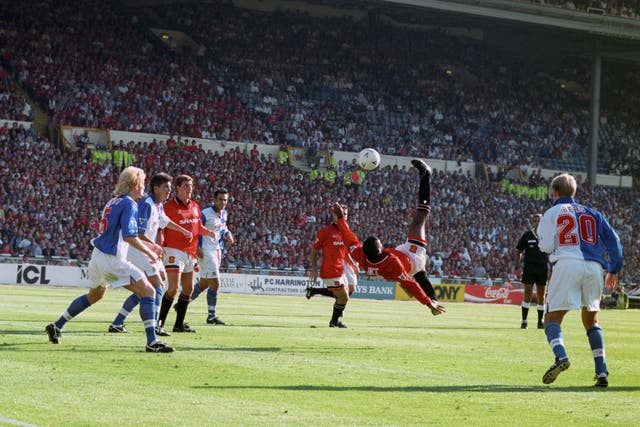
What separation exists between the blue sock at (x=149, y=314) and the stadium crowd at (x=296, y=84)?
112ft

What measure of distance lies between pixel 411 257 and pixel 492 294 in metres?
32.1

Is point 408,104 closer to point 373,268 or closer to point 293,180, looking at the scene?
point 293,180

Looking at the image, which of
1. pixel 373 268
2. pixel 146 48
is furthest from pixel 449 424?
pixel 146 48

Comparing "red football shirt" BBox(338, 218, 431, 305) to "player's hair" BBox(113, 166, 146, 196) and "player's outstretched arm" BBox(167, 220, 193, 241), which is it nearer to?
"player's outstretched arm" BBox(167, 220, 193, 241)

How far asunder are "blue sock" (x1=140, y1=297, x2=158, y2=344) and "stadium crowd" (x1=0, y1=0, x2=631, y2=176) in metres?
34.1

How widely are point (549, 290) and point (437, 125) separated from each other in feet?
160

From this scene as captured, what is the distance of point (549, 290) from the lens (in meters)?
11.7

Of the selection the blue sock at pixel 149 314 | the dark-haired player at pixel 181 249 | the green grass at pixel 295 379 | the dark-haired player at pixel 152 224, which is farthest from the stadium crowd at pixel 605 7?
the blue sock at pixel 149 314

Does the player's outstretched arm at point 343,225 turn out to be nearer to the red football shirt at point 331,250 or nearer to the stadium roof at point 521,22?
the red football shirt at point 331,250

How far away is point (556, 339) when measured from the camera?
11.5m

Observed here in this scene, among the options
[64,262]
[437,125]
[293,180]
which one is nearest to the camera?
[64,262]

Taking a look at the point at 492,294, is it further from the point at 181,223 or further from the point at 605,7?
the point at 181,223

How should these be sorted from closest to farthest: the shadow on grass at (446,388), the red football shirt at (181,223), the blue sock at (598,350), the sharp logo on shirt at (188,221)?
the shadow on grass at (446,388) → the blue sock at (598,350) → the red football shirt at (181,223) → the sharp logo on shirt at (188,221)

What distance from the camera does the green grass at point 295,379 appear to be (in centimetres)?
892
